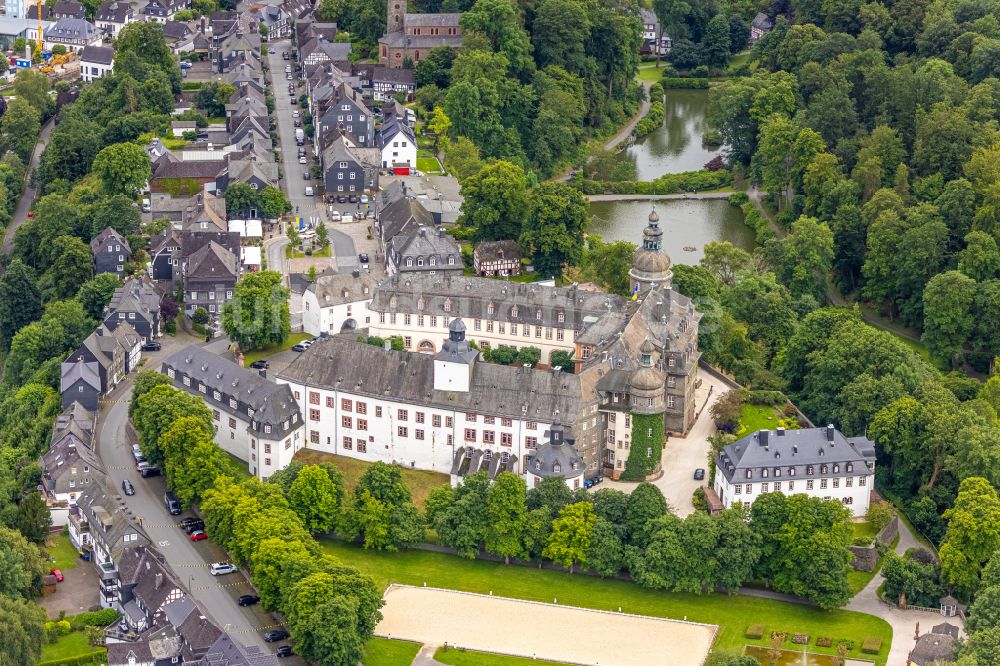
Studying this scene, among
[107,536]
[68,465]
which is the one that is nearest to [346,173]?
[68,465]

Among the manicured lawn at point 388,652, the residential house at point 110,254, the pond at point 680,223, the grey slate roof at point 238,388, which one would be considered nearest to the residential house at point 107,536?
the grey slate roof at point 238,388

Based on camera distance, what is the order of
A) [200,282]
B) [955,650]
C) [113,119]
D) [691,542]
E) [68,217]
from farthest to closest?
[113,119]
[68,217]
[200,282]
[691,542]
[955,650]

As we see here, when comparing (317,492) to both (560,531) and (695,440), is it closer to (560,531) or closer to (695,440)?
(560,531)

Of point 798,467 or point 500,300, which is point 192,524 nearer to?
point 500,300

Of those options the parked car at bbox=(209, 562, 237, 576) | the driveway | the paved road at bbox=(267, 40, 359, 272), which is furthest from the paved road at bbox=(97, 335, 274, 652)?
the paved road at bbox=(267, 40, 359, 272)

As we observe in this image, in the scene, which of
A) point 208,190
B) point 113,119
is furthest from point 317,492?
point 113,119

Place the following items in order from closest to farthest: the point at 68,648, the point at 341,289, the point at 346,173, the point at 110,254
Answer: the point at 68,648
the point at 341,289
the point at 110,254
the point at 346,173

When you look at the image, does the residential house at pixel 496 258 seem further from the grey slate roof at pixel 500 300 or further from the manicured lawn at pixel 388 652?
the manicured lawn at pixel 388 652
